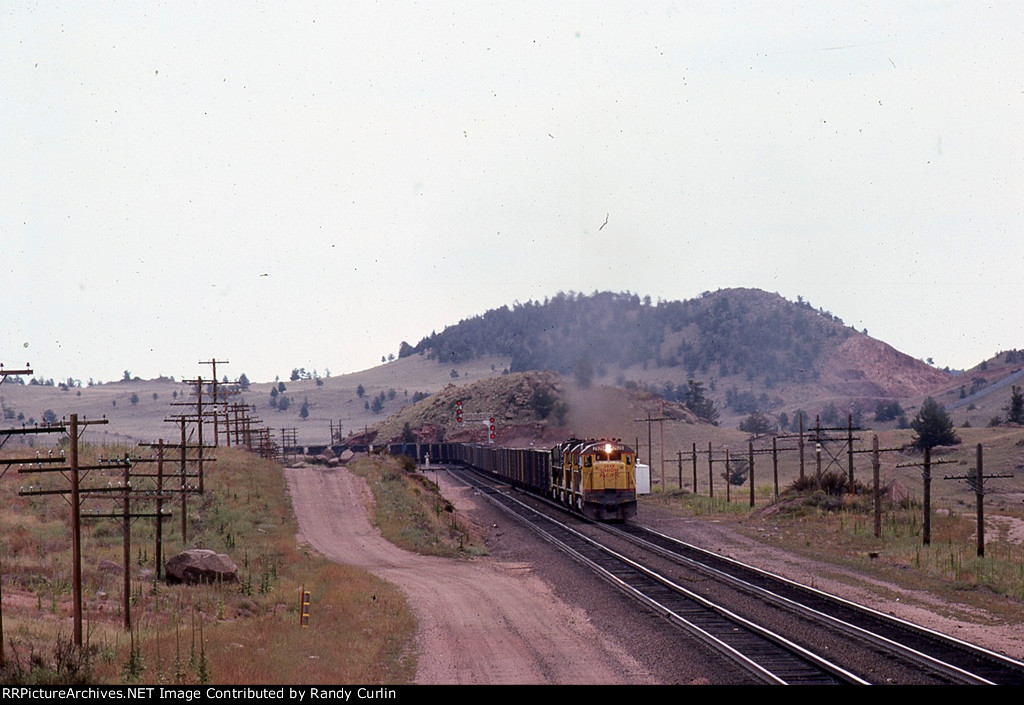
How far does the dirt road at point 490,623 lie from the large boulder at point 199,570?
18.5 feet

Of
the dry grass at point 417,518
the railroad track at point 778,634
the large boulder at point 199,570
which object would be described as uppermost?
the railroad track at point 778,634

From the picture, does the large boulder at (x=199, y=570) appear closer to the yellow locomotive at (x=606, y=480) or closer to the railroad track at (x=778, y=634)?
the railroad track at (x=778, y=634)

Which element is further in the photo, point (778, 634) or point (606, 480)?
point (606, 480)

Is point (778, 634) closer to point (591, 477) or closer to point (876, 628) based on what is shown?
point (876, 628)

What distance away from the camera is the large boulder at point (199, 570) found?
3347 cm

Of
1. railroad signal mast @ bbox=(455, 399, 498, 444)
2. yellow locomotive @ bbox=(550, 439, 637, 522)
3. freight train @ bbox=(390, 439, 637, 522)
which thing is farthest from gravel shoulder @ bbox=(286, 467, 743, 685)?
railroad signal mast @ bbox=(455, 399, 498, 444)

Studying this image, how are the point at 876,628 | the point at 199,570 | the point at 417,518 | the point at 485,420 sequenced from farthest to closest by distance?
the point at 485,420
the point at 417,518
the point at 199,570
the point at 876,628

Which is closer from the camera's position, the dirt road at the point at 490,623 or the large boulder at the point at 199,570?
the dirt road at the point at 490,623

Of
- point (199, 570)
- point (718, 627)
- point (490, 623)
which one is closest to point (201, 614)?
point (199, 570)

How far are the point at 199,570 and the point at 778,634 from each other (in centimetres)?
2060

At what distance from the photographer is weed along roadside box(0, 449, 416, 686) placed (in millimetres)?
18594

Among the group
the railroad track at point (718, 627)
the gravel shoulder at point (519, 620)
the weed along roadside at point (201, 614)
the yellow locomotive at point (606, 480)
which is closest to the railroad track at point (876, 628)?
the railroad track at point (718, 627)

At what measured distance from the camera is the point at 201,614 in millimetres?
27328

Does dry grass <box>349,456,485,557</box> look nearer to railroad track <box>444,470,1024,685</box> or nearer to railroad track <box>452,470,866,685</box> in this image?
railroad track <box>452,470,866,685</box>
